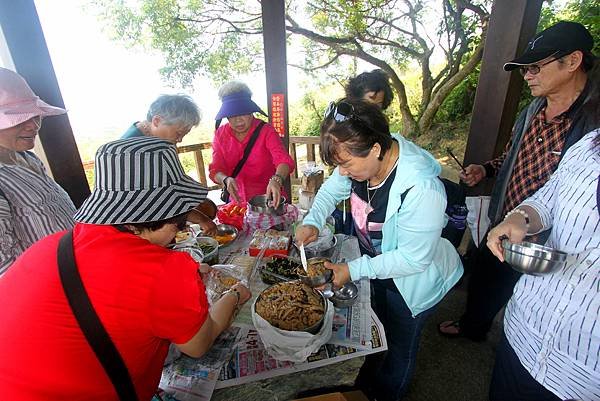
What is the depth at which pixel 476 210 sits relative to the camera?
2746mm

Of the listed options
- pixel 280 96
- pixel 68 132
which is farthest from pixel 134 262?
pixel 280 96

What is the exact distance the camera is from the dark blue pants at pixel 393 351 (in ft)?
5.94

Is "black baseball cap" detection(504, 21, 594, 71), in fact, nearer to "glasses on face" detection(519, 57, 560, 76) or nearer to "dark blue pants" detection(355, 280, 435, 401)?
"glasses on face" detection(519, 57, 560, 76)

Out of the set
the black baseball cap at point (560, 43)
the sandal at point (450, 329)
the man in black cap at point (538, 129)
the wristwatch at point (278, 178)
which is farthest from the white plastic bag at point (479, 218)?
the wristwatch at point (278, 178)

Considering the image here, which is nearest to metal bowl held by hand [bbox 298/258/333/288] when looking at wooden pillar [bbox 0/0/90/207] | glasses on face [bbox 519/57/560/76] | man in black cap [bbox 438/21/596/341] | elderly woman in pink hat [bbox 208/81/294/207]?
elderly woman in pink hat [bbox 208/81/294/207]

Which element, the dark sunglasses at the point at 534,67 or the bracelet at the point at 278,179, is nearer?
the dark sunglasses at the point at 534,67

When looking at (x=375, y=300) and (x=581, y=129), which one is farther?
(x=375, y=300)

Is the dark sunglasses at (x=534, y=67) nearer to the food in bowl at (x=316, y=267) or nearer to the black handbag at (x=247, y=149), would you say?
the food in bowl at (x=316, y=267)

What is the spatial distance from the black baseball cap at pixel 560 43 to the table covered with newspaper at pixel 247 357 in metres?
1.83

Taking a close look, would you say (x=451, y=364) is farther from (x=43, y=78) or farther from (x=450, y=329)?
(x=43, y=78)

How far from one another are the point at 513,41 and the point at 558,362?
2.52m

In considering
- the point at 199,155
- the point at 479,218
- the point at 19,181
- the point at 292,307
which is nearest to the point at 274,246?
the point at 292,307

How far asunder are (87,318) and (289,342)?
2.40 ft

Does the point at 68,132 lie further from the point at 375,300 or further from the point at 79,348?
the point at 375,300
